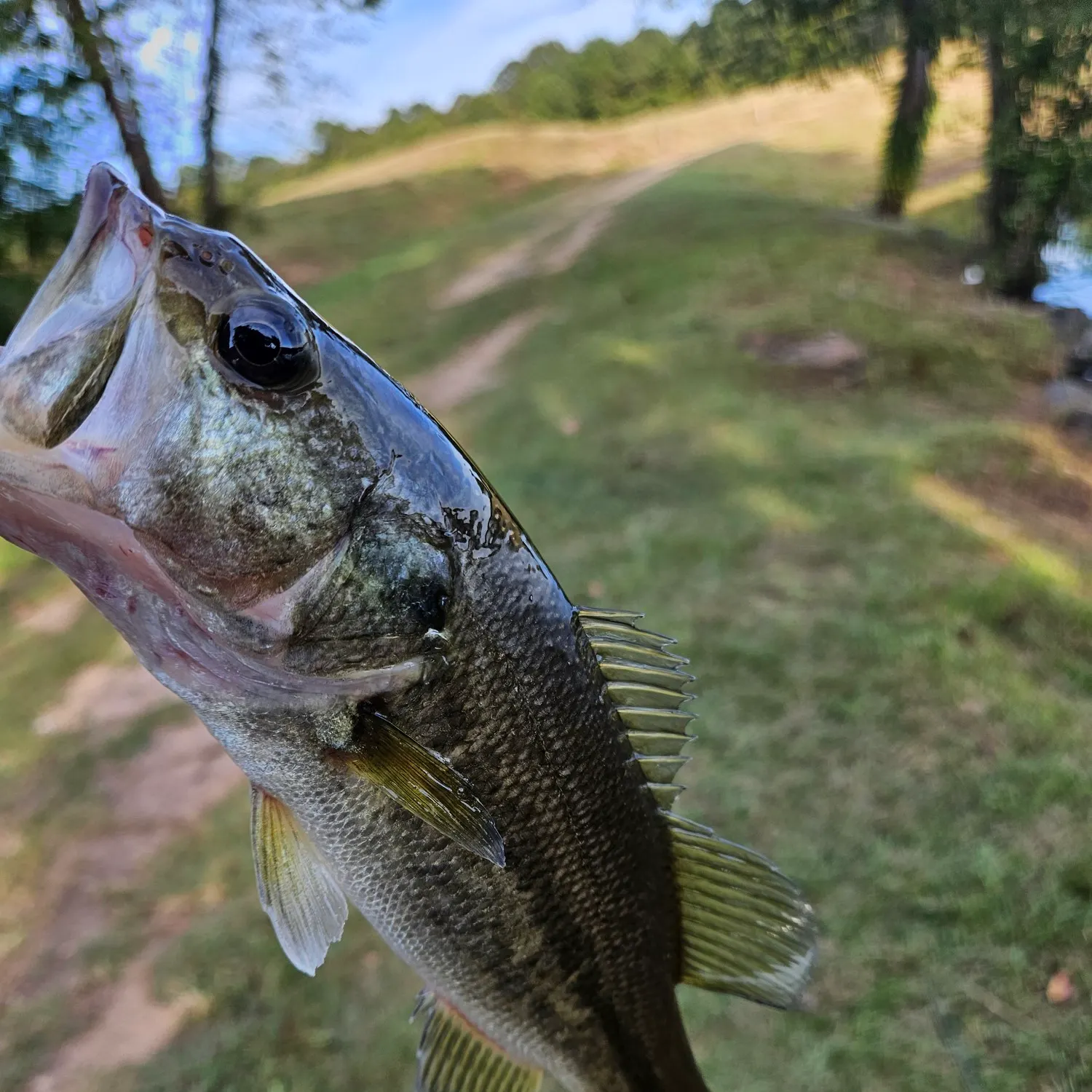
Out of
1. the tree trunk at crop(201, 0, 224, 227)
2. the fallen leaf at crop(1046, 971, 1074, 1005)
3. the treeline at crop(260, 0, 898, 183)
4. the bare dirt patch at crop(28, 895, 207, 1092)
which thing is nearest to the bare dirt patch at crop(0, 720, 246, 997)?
the bare dirt patch at crop(28, 895, 207, 1092)

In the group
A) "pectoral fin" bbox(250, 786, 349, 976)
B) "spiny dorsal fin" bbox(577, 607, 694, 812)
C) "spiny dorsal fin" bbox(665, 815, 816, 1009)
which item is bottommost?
"spiny dorsal fin" bbox(665, 815, 816, 1009)

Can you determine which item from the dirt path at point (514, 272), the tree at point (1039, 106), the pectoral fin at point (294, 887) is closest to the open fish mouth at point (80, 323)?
the pectoral fin at point (294, 887)

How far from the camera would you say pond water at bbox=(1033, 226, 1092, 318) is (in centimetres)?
788

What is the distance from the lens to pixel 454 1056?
4.95 feet

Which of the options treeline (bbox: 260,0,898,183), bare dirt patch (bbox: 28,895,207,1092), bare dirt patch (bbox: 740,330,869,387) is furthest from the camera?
treeline (bbox: 260,0,898,183)

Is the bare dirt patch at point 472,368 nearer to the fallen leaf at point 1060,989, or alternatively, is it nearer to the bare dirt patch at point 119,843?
the bare dirt patch at point 119,843

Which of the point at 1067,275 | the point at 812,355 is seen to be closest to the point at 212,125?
the point at 812,355

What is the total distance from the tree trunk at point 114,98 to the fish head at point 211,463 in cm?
622

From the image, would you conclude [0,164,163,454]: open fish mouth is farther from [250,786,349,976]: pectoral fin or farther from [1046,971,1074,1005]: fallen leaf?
[1046,971,1074,1005]: fallen leaf

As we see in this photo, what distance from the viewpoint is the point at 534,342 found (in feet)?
30.5

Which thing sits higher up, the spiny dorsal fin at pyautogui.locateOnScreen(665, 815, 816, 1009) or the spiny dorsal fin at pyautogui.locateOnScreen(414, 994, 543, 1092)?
the spiny dorsal fin at pyautogui.locateOnScreen(665, 815, 816, 1009)

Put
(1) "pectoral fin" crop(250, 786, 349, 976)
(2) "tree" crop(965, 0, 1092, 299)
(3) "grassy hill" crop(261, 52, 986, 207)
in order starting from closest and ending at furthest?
1. (1) "pectoral fin" crop(250, 786, 349, 976)
2. (2) "tree" crop(965, 0, 1092, 299)
3. (3) "grassy hill" crop(261, 52, 986, 207)

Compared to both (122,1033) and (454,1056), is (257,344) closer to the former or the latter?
(454,1056)

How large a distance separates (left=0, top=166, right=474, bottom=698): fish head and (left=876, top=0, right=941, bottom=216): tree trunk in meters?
10.4
